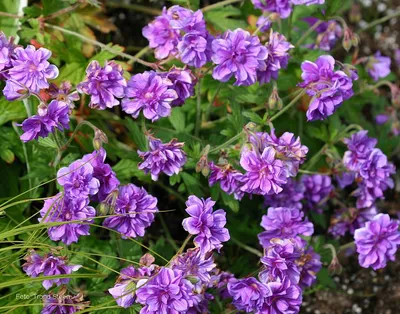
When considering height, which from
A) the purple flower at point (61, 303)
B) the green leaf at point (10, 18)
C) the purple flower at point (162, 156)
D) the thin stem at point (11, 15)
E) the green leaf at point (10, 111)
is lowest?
the purple flower at point (61, 303)

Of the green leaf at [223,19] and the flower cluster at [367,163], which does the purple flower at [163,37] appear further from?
the flower cluster at [367,163]

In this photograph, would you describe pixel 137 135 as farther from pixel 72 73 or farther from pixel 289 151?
pixel 289 151

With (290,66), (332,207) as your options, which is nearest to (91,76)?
(290,66)

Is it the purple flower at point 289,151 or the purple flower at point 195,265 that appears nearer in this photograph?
the purple flower at point 195,265

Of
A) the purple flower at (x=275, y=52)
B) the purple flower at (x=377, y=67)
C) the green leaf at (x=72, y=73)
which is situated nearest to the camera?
the purple flower at (x=275, y=52)

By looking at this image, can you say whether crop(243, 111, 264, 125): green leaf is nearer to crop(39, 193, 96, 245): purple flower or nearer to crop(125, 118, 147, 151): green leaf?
crop(125, 118, 147, 151): green leaf

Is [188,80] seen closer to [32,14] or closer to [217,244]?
[217,244]

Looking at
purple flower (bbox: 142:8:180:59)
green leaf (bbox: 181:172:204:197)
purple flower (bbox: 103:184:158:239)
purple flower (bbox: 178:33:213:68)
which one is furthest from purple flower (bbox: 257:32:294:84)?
purple flower (bbox: 103:184:158:239)

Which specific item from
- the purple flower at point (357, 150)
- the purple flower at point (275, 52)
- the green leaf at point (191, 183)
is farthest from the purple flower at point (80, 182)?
the purple flower at point (357, 150)
